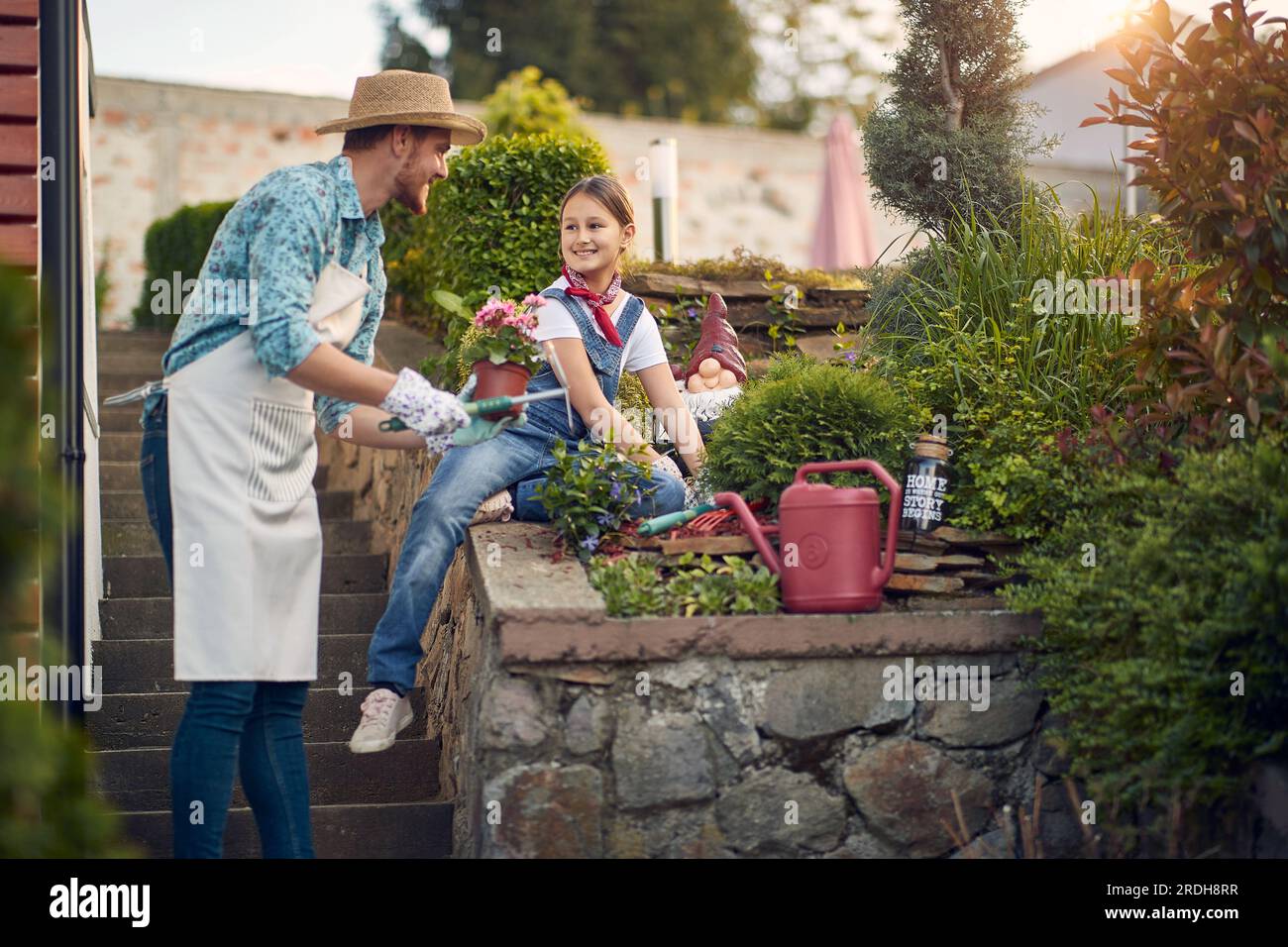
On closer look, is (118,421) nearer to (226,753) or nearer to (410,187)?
(410,187)

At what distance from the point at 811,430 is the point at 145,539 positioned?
3058 millimetres

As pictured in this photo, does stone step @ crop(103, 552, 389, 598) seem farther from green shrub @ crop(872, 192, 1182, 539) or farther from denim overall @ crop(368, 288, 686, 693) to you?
green shrub @ crop(872, 192, 1182, 539)

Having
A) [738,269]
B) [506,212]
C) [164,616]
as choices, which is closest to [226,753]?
[164,616]

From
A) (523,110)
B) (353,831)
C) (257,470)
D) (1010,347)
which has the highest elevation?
(523,110)

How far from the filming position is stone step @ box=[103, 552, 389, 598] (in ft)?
17.4

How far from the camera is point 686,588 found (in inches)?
141

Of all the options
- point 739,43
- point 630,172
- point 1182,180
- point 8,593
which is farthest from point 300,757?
point 739,43

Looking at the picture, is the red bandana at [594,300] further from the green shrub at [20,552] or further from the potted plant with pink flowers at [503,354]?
the green shrub at [20,552]

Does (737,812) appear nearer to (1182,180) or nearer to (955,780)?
(955,780)

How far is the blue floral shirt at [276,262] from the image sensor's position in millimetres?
2975

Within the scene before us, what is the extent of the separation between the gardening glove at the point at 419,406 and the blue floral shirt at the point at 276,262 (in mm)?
209

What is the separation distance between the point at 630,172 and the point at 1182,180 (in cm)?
957

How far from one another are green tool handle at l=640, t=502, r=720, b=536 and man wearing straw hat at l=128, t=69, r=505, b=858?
0.70 m

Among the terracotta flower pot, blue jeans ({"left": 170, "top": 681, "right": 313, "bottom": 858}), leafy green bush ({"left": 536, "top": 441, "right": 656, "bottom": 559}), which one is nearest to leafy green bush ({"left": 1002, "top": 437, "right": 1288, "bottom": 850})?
leafy green bush ({"left": 536, "top": 441, "right": 656, "bottom": 559})
